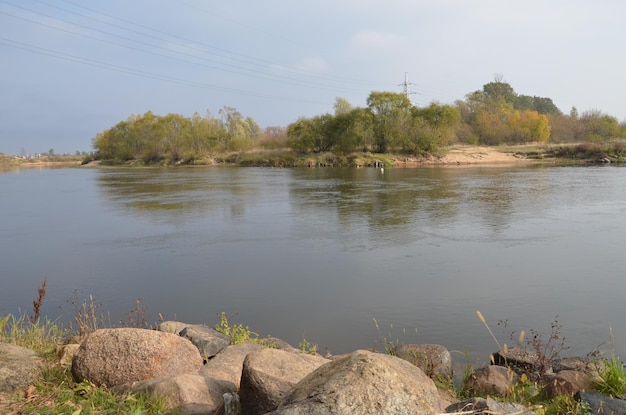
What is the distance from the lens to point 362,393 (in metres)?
3.06

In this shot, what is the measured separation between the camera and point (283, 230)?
17.9 metres

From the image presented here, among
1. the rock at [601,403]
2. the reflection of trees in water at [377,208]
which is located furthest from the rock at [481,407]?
the reflection of trees in water at [377,208]

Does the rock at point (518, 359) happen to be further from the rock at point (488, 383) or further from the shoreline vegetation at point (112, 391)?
the rock at point (488, 383)

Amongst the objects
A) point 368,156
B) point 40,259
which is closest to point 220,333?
point 40,259

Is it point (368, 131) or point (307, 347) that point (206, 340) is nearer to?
point (307, 347)

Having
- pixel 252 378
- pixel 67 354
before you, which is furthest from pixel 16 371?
pixel 252 378

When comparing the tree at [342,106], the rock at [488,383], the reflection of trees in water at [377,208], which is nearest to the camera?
the rock at [488,383]

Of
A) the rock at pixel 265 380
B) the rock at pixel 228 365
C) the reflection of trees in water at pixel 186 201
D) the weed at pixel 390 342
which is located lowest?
the weed at pixel 390 342

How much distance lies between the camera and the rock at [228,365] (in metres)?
5.39

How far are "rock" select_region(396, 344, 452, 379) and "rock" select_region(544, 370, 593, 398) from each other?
1.45m

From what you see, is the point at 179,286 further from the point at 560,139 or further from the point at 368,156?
the point at 560,139

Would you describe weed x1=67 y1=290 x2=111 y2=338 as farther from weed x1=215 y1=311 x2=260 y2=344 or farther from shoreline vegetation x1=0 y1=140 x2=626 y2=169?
shoreline vegetation x1=0 y1=140 x2=626 y2=169

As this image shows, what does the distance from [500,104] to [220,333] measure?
105651mm

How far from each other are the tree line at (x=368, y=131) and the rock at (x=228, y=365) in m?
63.1
